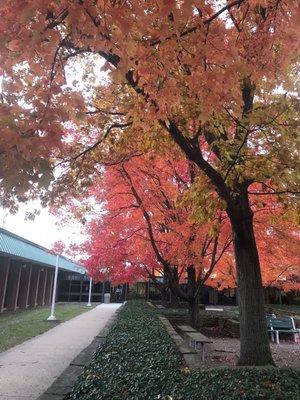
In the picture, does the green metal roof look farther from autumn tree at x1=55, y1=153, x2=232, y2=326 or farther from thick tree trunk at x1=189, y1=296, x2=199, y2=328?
thick tree trunk at x1=189, y1=296, x2=199, y2=328

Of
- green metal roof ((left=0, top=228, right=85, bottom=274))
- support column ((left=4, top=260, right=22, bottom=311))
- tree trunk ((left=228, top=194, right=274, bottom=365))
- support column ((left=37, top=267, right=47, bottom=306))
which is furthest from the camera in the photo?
support column ((left=37, top=267, right=47, bottom=306))

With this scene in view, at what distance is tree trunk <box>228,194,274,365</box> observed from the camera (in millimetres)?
6672

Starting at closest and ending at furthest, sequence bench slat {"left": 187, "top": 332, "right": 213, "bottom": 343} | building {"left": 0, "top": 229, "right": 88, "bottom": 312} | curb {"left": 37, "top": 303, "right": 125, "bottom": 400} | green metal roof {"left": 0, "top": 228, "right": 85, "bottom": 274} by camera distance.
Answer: curb {"left": 37, "top": 303, "right": 125, "bottom": 400} < bench slat {"left": 187, "top": 332, "right": 213, "bottom": 343} < green metal roof {"left": 0, "top": 228, "right": 85, "bottom": 274} < building {"left": 0, "top": 229, "right": 88, "bottom": 312}

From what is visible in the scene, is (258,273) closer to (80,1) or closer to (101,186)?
(80,1)

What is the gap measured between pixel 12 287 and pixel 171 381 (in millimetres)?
23142

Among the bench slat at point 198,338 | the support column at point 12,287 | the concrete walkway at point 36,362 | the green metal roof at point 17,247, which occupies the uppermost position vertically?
the green metal roof at point 17,247

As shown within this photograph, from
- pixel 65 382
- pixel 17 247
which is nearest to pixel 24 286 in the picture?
pixel 17 247

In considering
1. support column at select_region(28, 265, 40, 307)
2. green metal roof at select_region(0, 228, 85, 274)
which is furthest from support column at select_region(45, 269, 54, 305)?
green metal roof at select_region(0, 228, 85, 274)

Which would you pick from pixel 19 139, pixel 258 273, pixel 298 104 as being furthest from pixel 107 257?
pixel 19 139

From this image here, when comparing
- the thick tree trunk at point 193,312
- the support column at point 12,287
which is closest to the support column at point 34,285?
the support column at point 12,287

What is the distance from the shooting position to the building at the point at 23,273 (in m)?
20.2

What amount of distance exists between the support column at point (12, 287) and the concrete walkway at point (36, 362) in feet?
A: 42.5

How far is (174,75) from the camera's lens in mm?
5422

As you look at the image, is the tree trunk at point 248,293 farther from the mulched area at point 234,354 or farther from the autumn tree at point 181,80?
the mulched area at point 234,354
